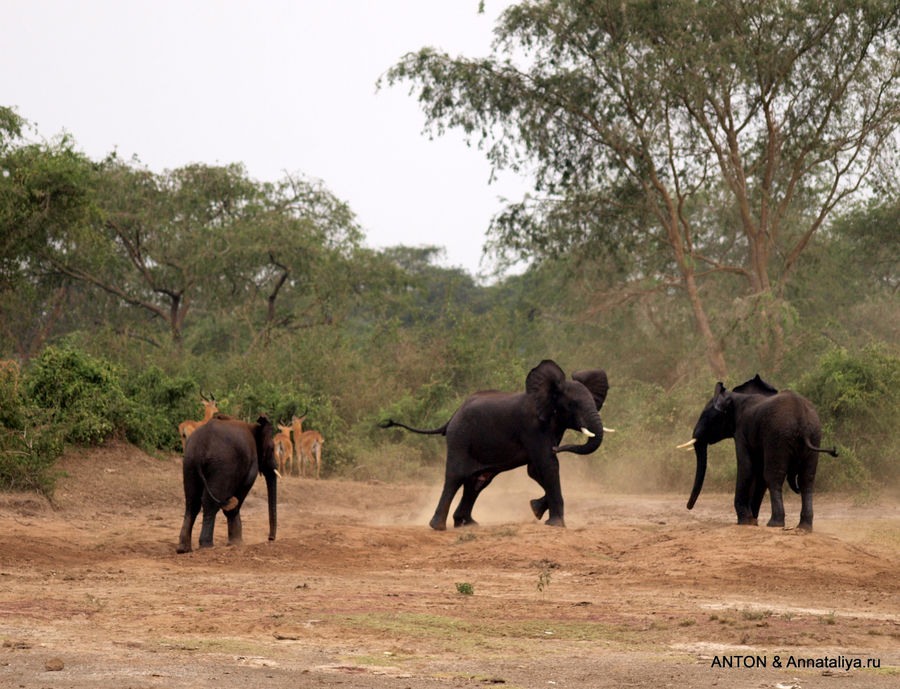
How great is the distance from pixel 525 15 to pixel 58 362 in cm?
1372

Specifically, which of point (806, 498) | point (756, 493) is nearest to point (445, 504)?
point (756, 493)

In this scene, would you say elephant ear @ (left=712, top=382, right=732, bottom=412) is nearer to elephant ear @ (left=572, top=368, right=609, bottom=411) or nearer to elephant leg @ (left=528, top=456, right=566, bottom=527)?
elephant ear @ (left=572, top=368, right=609, bottom=411)

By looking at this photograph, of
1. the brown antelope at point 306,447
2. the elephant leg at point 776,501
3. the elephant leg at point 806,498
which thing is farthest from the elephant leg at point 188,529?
the brown antelope at point 306,447

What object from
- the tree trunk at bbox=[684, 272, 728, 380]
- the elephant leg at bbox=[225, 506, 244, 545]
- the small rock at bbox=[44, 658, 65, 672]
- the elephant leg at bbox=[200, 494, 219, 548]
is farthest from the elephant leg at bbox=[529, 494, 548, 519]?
the tree trunk at bbox=[684, 272, 728, 380]

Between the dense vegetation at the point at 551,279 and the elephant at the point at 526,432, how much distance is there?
17.1 ft

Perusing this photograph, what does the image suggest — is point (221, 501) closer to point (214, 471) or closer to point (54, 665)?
point (214, 471)

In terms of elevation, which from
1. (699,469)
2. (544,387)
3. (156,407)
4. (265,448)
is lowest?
(699,469)

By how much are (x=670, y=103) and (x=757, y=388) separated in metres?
14.5

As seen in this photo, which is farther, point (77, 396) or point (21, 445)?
point (77, 396)

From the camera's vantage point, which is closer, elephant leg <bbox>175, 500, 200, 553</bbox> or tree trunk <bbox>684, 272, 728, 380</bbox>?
elephant leg <bbox>175, 500, 200, 553</bbox>

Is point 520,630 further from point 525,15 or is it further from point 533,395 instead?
point 525,15

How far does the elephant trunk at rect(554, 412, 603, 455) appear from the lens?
13586 mm

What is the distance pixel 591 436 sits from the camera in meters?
13.7

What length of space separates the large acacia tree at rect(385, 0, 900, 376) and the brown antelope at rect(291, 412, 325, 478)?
9411mm
